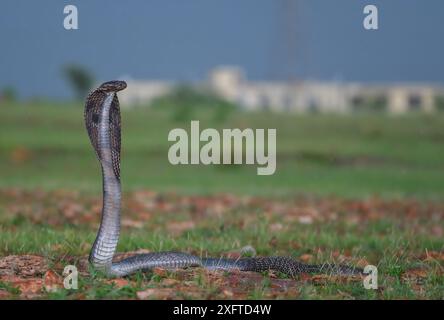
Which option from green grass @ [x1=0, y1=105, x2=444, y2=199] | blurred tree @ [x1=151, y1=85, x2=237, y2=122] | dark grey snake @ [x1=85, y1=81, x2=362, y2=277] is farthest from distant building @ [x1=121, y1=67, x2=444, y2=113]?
dark grey snake @ [x1=85, y1=81, x2=362, y2=277]

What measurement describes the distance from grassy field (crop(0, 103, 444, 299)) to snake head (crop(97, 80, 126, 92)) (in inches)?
44.0

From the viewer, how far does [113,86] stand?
549 centimetres

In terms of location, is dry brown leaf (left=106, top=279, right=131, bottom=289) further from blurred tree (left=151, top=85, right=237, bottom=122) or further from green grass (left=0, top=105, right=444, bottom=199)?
blurred tree (left=151, top=85, right=237, bottom=122)

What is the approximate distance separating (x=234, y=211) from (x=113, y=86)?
6.25 metres

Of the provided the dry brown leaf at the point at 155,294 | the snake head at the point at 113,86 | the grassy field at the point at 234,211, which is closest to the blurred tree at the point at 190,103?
the grassy field at the point at 234,211

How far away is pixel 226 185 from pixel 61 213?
28.1 feet

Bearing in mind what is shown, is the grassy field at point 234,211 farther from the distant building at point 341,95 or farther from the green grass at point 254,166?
the distant building at point 341,95

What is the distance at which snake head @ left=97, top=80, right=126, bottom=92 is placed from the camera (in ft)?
18.0

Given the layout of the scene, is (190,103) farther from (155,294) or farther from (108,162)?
(155,294)

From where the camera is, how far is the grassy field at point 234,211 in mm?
5828

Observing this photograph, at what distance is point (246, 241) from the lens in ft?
26.5

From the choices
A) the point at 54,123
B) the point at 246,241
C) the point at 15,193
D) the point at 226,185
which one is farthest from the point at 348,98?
the point at 246,241

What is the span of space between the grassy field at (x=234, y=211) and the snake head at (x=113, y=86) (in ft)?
3.66

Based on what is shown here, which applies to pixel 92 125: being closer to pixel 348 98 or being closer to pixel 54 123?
pixel 54 123
